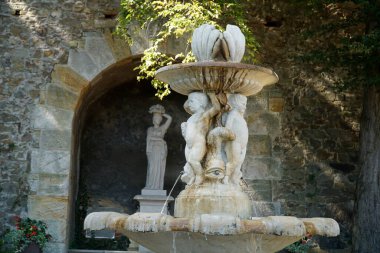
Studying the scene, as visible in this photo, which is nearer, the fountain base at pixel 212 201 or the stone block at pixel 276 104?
the fountain base at pixel 212 201

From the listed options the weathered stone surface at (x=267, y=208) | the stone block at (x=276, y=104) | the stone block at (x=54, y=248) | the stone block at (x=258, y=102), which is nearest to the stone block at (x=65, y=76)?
the stone block at (x=54, y=248)

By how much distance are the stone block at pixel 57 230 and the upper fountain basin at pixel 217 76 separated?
392 centimetres

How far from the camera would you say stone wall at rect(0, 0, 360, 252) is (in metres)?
8.62

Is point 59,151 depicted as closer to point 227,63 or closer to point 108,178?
point 108,178

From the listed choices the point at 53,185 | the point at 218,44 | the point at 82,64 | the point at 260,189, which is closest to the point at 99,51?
the point at 82,64

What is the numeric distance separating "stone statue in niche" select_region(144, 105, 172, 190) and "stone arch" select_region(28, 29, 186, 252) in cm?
111

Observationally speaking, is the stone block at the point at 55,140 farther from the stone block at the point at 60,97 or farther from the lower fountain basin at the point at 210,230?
the lower fountain basin at the point at 210,230

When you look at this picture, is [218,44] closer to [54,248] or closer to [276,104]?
[276,104]

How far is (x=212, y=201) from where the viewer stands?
16.1 ft

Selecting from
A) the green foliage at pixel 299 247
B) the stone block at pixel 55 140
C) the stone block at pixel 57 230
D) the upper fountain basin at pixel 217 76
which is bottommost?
the green foliage at pixel 299 247

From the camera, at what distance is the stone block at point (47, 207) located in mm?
8445

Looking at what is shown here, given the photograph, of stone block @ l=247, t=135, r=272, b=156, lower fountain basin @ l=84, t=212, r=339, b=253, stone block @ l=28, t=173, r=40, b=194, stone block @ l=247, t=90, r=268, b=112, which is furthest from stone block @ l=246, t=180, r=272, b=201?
lower fountain basin @ l=84, t=212, r=339, b=253

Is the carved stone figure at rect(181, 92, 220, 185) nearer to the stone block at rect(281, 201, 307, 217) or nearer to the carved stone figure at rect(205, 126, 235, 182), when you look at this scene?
the carved stone figure at rect(205, 126, 235, 182)

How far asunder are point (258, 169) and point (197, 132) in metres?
3.91
